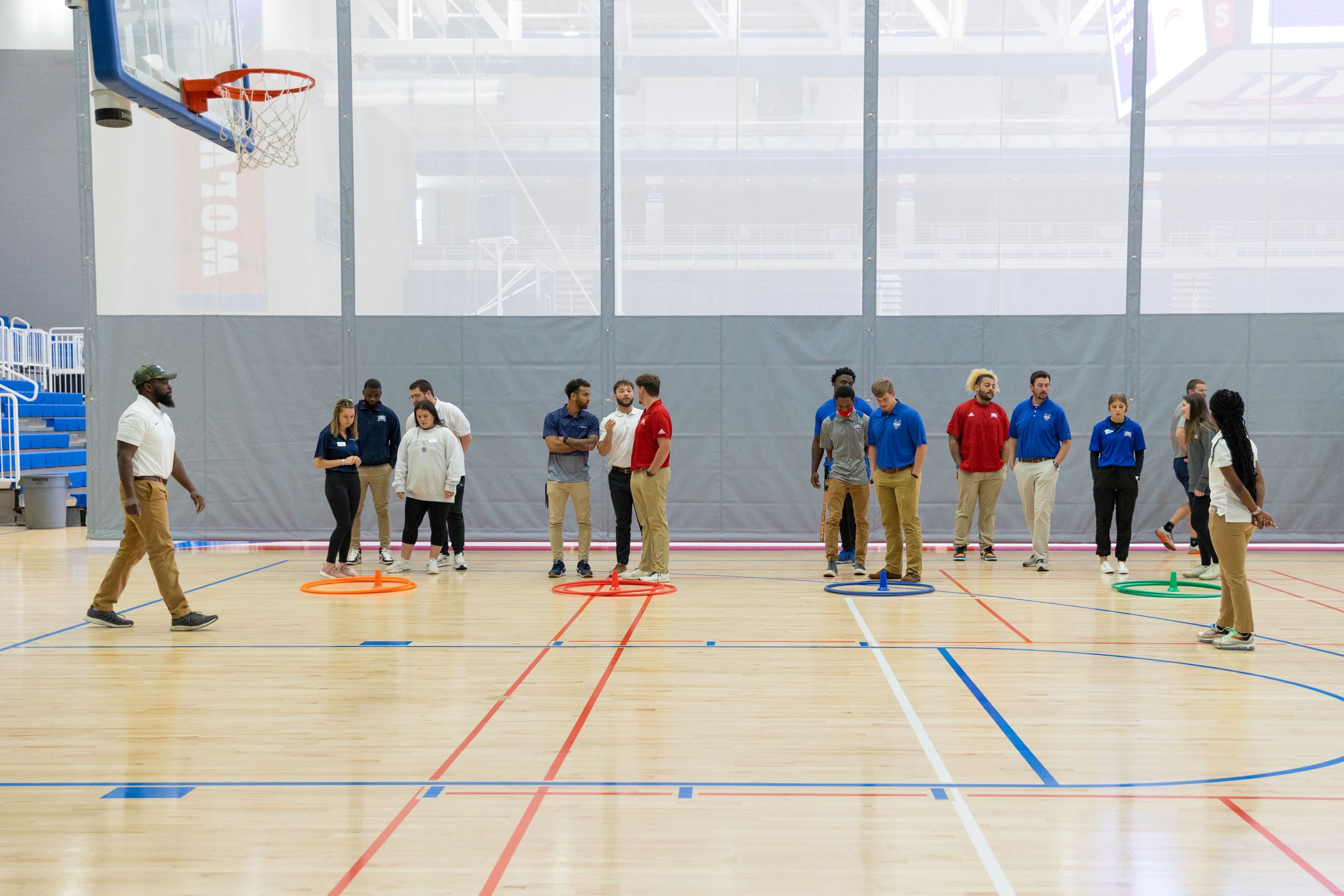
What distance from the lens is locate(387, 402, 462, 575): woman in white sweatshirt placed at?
9.31 m

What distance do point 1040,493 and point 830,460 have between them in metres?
2.21

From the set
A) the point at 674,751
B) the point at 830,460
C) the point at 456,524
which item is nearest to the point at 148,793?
the point at 674,751

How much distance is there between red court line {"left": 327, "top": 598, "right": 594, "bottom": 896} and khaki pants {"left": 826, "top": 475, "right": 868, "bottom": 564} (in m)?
3.60

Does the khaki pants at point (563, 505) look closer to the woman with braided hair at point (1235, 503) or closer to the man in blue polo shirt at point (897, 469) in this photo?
the man in blue polo shirt at point (897, 469)

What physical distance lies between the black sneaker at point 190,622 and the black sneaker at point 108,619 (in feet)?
1.05

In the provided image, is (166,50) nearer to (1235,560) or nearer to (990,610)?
(990,610)

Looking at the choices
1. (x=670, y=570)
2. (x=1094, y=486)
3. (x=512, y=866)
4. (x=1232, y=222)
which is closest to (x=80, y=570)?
(x=670, y=570)

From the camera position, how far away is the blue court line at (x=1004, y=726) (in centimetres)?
407

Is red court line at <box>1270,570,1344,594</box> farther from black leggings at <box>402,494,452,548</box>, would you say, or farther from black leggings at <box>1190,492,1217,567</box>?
black leggings at <box>402,494,452,548</box>

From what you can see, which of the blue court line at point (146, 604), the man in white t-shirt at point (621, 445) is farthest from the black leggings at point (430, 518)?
the blue court line at point (146, 604)

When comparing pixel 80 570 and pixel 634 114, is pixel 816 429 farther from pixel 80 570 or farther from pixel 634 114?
pixel 80 570

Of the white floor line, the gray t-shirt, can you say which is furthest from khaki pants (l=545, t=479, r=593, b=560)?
the gray t-shirt

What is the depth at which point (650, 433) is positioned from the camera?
28.8 feet

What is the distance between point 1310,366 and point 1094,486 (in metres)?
4.05
